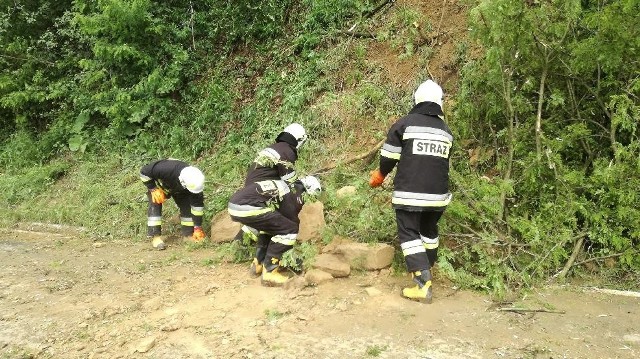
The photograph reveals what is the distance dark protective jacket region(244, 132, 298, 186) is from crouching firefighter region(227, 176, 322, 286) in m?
0.12

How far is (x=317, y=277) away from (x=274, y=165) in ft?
4.25

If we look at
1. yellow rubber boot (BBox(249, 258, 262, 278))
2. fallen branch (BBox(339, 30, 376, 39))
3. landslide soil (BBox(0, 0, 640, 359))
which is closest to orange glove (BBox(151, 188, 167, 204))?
landslide soil (BBox(0, 0, 640, 359))

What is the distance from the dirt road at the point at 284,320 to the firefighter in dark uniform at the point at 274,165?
0.42 m

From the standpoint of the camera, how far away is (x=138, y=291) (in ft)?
16.6

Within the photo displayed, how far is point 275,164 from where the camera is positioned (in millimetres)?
5398

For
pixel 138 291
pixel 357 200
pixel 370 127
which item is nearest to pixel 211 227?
pixel 138 291

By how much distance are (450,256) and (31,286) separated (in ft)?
13.9

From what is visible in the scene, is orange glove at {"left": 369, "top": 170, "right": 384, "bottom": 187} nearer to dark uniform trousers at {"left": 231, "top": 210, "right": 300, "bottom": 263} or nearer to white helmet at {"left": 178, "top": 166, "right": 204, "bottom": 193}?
dark uniform trousers at {"left": 231, "top": 210, "right": 300, "bottom": 263}

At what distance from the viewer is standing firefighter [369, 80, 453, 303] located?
14.8 ft

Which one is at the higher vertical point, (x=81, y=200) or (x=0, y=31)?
(x=0, y=31)

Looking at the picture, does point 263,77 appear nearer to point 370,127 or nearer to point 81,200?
point 370,127

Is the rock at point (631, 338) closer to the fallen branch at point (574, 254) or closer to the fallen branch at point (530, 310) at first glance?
the fallen branch at point (530, 310)

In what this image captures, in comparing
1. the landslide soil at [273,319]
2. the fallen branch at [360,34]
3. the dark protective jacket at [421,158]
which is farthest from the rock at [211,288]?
the fallen branch at [360,34]

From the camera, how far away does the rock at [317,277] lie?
4855mm
